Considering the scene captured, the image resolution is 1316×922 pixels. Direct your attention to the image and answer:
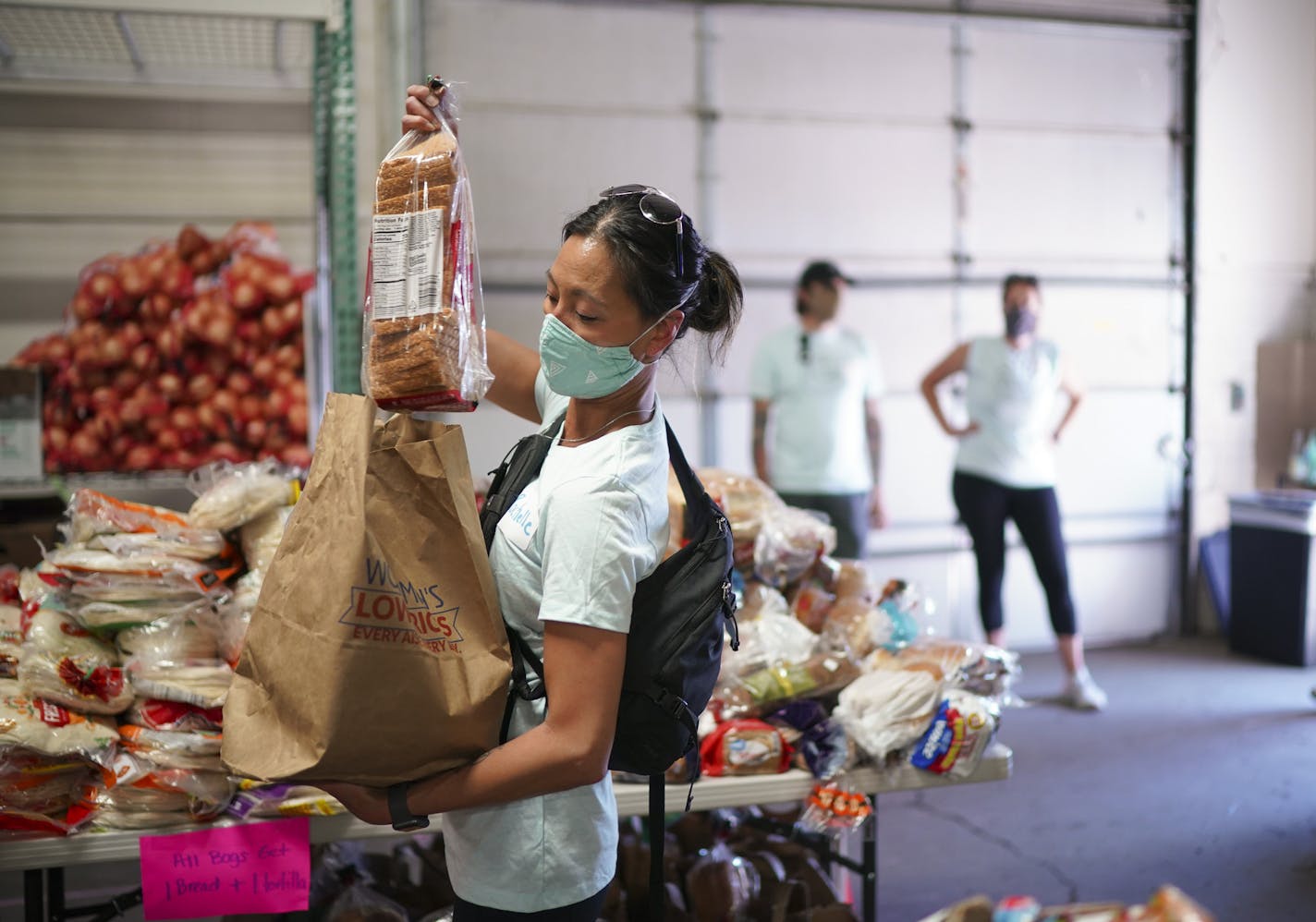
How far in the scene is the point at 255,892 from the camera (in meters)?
1.60

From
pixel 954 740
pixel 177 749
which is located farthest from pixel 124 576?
pixel 954 740

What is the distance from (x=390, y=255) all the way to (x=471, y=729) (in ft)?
1.63

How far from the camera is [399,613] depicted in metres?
1.14

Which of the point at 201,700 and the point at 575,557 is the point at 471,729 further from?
the point at 201,700

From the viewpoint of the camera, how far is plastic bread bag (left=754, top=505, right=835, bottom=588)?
217 cm

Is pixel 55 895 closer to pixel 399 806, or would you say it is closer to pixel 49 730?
pixel 49 730

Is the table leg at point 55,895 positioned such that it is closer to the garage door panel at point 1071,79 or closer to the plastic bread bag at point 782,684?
the plastic bread bag at point 782,684

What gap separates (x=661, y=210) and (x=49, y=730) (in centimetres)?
117

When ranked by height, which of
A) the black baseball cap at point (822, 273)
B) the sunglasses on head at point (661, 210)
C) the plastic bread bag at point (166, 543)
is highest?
the black baseball cap at point (822, 273)

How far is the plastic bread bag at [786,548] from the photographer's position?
2170mm

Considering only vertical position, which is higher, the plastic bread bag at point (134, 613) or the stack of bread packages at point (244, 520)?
the stack of bread packages at point (244, 520)

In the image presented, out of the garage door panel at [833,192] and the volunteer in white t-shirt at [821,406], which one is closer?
the volunteer in white t-shirt at [821,406]

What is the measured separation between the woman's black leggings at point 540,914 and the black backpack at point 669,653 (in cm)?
12

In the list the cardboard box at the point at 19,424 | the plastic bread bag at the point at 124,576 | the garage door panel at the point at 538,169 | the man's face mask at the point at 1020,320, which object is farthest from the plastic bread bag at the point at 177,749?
the man's face mask at the point at 1020,320
